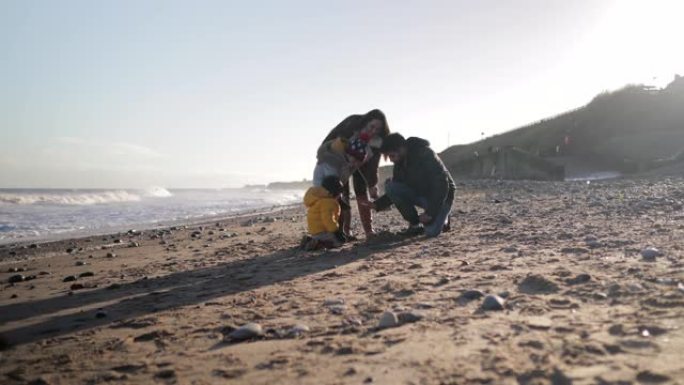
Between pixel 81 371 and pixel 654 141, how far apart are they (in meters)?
31.2

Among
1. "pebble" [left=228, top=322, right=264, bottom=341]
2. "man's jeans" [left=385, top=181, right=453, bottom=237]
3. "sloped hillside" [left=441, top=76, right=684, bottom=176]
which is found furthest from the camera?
"sloped hillside" [left=441, top=76, right=684, bottom=176]

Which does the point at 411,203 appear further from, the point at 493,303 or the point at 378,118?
the point at 493,303

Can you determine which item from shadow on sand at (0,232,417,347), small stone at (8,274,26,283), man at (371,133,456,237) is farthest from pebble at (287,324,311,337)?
small stone at (8,274,26,283)

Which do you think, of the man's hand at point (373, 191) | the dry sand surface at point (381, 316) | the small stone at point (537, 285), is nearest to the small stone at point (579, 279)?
the dry sand surface at point (381, 316)

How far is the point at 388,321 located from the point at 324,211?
2920 millimetres

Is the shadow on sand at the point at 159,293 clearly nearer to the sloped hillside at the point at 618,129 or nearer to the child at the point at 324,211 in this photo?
the child at the point at 324,211

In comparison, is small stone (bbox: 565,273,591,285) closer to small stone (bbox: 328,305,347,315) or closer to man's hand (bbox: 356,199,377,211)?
small stone (bbox: 328,305,347,315)

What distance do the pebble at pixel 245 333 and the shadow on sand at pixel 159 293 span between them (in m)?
1.06

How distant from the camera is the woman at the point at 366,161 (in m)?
5.95

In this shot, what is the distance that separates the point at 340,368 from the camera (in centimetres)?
214

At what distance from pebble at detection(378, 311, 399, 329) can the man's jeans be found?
3421 millimetres

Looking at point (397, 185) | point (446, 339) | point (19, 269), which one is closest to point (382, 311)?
point (446, 339)

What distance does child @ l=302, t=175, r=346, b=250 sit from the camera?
18.0ft

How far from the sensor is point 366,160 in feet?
19.6
